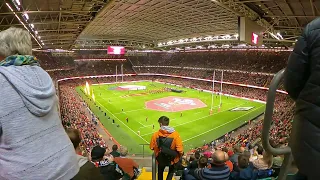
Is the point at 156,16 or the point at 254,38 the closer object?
the point at 254,38

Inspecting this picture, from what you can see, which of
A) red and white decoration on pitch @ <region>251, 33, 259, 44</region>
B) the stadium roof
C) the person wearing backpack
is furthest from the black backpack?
the stadium roof

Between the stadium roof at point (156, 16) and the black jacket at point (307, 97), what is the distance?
16551 mm

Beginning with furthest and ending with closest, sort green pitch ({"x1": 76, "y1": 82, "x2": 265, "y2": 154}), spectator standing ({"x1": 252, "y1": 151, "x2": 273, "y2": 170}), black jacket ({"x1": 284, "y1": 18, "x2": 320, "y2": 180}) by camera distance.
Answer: green pitch ({"x1": 76, "y1": 82, "x2": 265, "y2": 154}) → spectator standing ({"x1": 252, "y1": 151, "x2": 273, "y2": 170}) → black jacket ({"x1": 284, "y1": 18, "x2": 320, "y2": 180})

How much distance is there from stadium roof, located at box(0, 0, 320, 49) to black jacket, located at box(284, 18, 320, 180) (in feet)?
54.3

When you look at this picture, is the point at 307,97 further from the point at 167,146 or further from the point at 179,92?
the point at 179,92

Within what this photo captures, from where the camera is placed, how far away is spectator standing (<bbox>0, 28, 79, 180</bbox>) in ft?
5.27

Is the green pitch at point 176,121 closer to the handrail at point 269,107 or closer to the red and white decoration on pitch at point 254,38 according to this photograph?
the red and white decoration on pitch at point 254,38

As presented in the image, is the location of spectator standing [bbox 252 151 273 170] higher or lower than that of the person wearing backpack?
lower

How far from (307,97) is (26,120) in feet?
6.22

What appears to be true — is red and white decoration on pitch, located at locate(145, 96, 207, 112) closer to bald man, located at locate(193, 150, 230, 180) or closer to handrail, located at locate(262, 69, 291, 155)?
bald man, located at locate(193, 150, 230, 180)

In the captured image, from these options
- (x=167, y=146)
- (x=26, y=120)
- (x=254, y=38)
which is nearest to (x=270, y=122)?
(x=26, y=120)

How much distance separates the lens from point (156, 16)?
110ft

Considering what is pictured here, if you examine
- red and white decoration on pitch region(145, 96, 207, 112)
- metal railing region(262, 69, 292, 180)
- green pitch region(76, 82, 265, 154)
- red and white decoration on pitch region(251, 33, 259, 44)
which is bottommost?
green pitch region(76, 82, 265, 154)

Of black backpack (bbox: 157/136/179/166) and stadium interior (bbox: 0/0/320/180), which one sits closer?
black backpack (bbox: 157/136/179/166)
